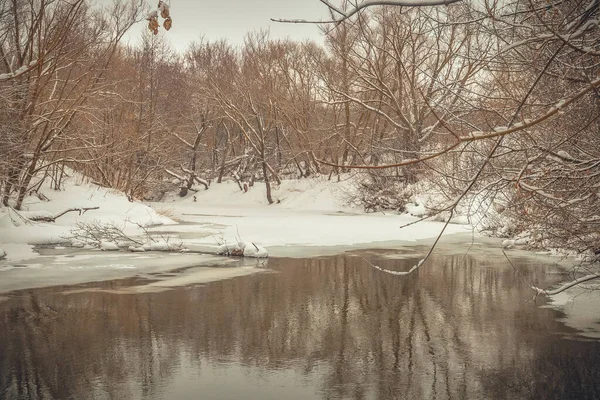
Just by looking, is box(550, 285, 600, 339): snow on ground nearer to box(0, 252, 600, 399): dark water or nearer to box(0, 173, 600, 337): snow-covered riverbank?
box(0, 173, 600, 337): snow-covered riverbank

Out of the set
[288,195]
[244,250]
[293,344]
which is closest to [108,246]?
[244,250]

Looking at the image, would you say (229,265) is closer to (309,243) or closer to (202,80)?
(309,243)

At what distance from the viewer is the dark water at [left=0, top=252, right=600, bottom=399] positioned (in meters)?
6.07

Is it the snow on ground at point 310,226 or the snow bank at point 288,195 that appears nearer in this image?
the snow on ground at point 310,226

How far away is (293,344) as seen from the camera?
7617 millimetres

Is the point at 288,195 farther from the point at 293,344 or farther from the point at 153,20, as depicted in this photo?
the point at 153,20

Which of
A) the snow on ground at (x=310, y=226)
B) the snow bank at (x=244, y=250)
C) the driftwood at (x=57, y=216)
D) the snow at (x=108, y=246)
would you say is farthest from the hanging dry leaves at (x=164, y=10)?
the driftwood at (x=57, y=216)

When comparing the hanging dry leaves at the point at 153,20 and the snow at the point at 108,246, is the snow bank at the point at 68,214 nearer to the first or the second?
the snow at the point at 108,246

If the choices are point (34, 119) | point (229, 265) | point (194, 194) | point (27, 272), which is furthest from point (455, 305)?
point (194, 194)

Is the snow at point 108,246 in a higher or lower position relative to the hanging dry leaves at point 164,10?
lower

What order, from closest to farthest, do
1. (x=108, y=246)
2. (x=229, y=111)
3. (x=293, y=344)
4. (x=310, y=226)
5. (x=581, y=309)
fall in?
(x=293, y=344) < (x=581, y=309) < (x=108, y=246) < (x=310, y=226) < (x=229, y=111)

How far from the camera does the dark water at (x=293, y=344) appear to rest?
6.07 m

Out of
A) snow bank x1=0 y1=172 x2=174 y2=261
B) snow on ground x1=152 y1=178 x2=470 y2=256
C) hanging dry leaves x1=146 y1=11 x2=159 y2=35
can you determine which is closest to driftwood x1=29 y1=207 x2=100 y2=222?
snow bank x1=0 y1=172 x2=174 y2=261

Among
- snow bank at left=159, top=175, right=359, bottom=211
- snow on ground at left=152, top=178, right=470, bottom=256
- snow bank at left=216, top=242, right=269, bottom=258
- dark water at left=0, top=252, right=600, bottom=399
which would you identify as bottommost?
dark water at left=0, top=252, right=600, bottom=399
